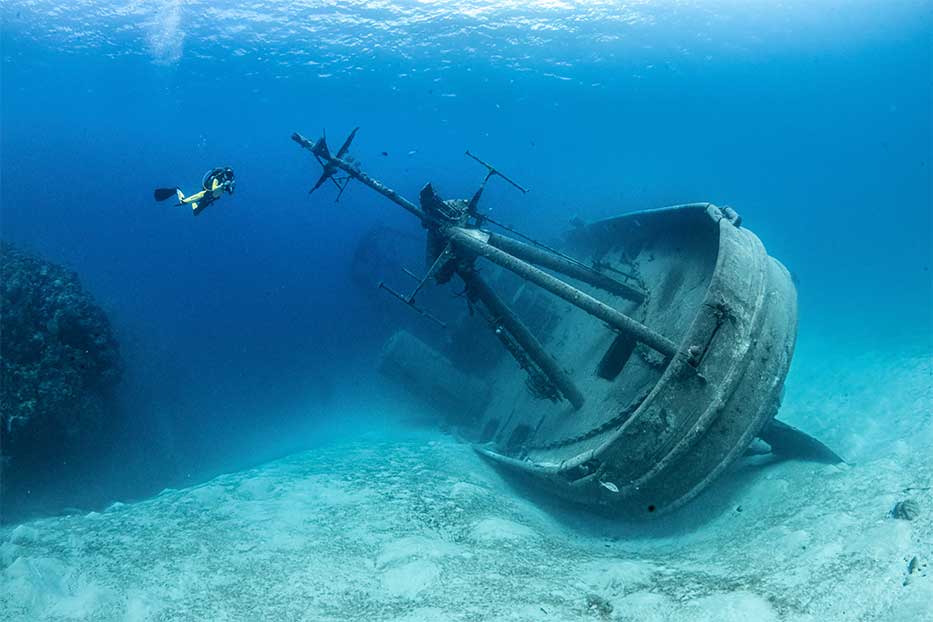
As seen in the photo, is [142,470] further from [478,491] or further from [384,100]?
[384,100]

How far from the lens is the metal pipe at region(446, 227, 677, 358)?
5.45m

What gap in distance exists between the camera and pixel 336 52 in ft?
100

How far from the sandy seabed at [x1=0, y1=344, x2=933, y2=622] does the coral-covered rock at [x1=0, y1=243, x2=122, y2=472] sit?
4721 mm

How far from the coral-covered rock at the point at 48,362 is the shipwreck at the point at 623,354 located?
7.53 meters

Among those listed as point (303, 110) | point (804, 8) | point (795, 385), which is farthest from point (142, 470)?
point (804, 8)

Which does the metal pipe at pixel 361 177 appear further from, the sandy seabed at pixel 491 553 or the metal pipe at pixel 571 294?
the sandy seabed at pixel 491 553

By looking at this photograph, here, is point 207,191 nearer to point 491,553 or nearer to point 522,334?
point 522,334

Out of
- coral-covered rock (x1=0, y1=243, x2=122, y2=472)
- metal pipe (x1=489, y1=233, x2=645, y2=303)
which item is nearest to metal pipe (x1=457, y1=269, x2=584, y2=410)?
metal pipe (x1=489, y1=233, x2=645, y2=303)

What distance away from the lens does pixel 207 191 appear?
689 centimetres

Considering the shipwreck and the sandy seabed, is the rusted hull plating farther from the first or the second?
the sandy seabed

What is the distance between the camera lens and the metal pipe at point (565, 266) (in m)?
7.75

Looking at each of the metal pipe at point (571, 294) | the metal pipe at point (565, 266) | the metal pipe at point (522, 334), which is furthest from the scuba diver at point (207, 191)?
the metal pipe at point (565, 266)

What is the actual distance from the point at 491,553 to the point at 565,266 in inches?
192

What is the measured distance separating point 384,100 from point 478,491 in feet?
144
